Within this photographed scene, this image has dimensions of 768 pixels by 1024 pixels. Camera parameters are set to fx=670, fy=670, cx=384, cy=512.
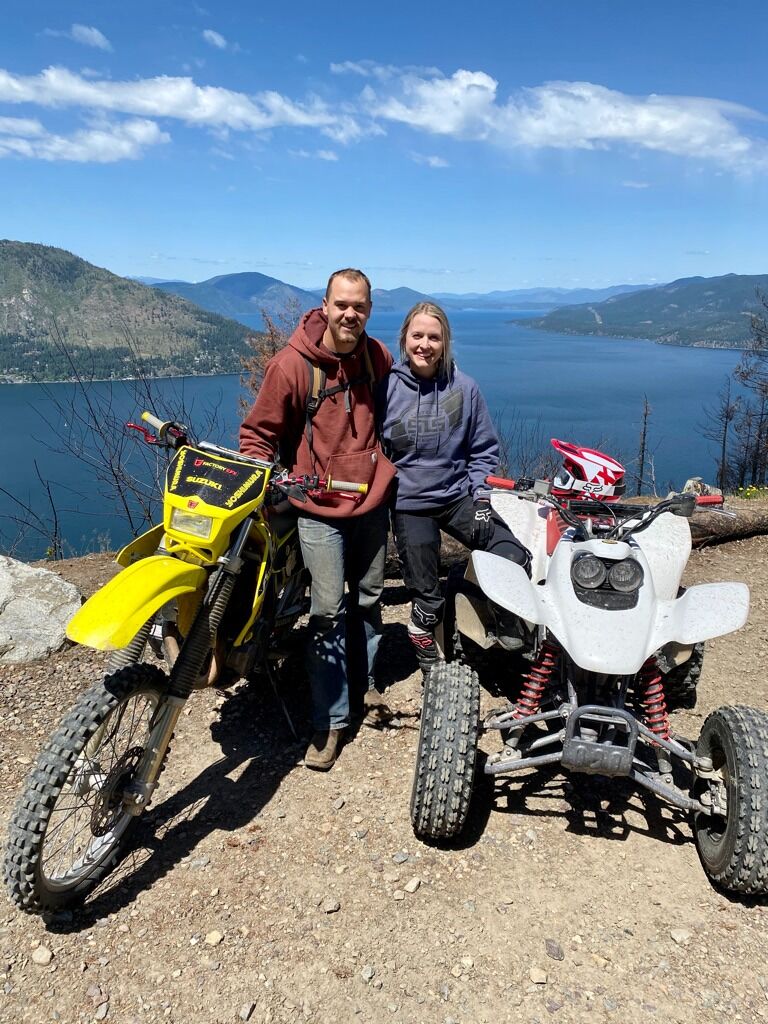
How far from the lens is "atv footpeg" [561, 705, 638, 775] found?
2.66 meters

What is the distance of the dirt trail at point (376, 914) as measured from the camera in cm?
235

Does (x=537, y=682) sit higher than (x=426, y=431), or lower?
lower

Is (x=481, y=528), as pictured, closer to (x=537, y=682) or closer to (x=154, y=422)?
(x=537, y=682)

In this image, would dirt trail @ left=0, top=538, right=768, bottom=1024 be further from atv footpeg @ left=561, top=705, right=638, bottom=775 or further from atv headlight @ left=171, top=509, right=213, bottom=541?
atv headlight @ left=171, top=509, right=213, bottom=541

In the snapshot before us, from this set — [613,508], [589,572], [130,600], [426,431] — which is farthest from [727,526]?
[130,600]

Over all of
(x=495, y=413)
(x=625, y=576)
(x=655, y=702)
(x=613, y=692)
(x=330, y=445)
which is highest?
(x=330, y=445)

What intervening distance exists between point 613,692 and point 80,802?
2432mm

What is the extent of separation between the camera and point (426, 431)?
3807 mm

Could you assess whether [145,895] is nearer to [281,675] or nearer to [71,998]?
[71,998]

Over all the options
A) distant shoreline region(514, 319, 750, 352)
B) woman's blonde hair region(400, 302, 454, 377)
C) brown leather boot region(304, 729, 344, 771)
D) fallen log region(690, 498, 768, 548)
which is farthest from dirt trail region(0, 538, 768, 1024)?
distant shoreline region(514, 319, 750, 352)

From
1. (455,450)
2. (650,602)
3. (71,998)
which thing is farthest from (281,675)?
(650,602)

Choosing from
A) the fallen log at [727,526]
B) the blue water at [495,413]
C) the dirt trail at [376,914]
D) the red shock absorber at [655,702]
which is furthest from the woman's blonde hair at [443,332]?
the blue water at [495,413]

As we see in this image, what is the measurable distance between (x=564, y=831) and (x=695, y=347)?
492 feet

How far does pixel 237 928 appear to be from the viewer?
8.66ft
